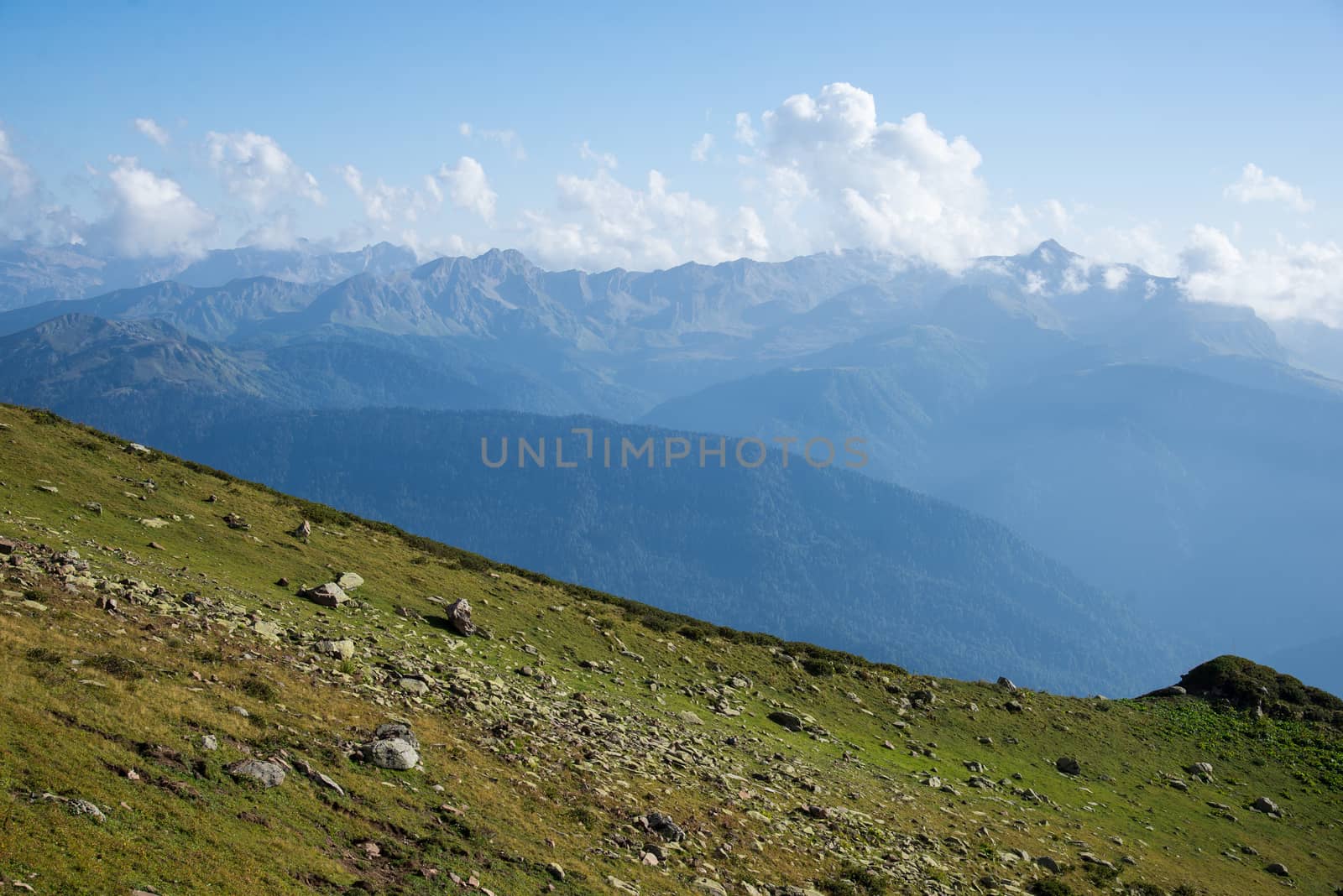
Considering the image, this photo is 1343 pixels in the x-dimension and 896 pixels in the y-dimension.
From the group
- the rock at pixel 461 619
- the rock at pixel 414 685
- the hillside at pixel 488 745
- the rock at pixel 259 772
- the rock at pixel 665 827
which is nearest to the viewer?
the hillside at pixel 488 745

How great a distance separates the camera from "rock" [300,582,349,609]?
31109 mm

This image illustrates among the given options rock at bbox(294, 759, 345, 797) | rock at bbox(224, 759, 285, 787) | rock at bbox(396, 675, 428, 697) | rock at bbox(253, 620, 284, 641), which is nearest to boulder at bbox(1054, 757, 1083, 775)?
rock at bbox(396, 675, 428, 697)

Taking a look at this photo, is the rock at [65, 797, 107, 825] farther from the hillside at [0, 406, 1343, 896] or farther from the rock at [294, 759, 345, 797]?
the rock at [294, 759, 345, 797]

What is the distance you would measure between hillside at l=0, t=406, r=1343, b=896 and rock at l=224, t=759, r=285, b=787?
2.7 inches

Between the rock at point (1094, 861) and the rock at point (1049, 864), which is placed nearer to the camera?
the rock at point (1049, 864)

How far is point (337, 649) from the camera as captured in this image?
83.8 feet

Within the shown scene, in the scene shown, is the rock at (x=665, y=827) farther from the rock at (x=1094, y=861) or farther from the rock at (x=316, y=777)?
the rock at (x=1094, y=861)

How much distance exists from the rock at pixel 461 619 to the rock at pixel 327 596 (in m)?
4.38

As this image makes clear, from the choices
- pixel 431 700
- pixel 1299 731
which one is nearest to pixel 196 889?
pixel 431 700

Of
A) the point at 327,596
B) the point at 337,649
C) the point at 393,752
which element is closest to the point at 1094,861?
the point at 393,752

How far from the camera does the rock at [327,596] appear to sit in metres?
31.1

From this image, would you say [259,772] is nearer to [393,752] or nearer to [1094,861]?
[393,752]

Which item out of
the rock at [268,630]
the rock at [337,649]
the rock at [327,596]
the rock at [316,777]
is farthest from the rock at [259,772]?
the rock at [327,596]

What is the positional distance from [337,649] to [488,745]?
21.1 ft
